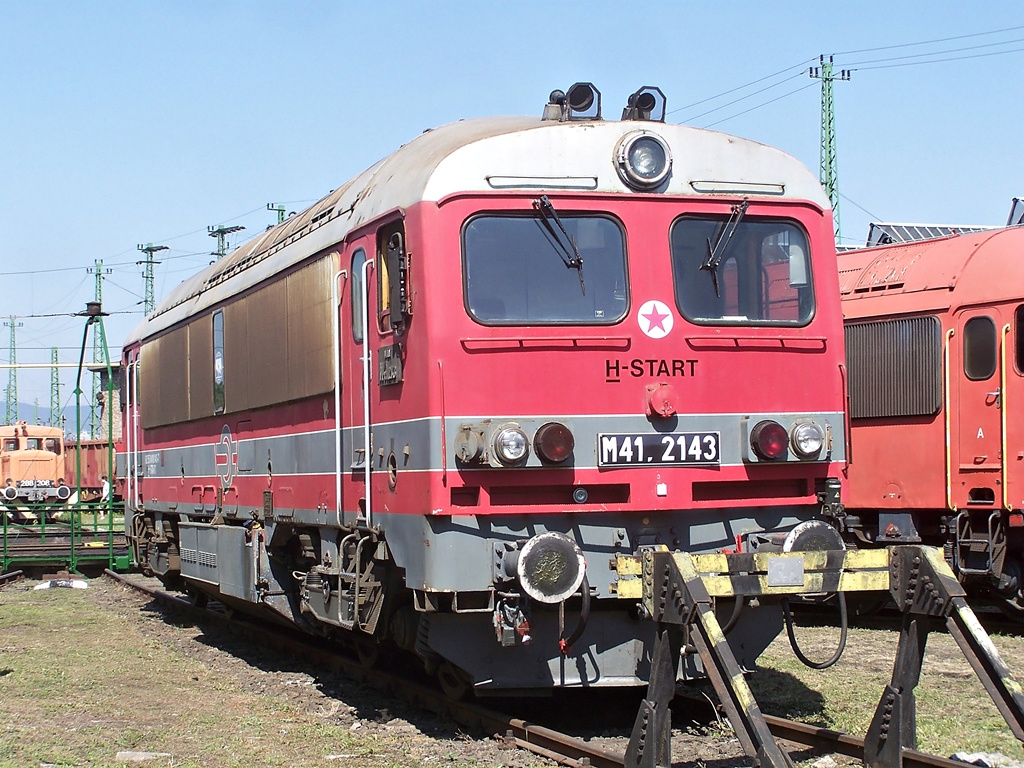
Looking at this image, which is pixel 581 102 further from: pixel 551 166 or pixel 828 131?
pixel 828 131

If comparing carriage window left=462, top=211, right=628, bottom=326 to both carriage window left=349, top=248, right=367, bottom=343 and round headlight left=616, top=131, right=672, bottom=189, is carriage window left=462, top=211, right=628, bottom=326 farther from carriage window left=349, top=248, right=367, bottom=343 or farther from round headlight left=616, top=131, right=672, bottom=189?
carriage window left=349, top=248, right=367, bottom=343

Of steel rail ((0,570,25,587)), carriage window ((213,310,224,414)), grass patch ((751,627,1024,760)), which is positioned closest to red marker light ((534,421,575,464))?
grass patch ((751,627,1024,760))

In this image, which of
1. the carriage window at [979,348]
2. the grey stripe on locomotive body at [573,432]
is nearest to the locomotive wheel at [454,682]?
the grey stripe on locomotive body at [573,432]

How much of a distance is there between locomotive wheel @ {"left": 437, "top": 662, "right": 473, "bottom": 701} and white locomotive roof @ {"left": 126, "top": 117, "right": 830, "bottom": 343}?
9.70 ft

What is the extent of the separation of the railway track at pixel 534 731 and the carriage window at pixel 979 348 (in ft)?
19.6

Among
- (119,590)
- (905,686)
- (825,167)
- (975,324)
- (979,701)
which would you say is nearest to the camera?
(905,686)

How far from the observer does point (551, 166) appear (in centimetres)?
782

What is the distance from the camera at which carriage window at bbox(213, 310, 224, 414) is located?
11.9m

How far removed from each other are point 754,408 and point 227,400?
5.52m

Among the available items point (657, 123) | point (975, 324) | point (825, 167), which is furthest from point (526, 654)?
point (825, 167)

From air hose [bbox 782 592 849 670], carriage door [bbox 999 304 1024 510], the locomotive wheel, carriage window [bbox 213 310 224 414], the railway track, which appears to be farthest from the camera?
carriage door [bbox 999 304 1024 510]

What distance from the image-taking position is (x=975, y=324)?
12.7 m

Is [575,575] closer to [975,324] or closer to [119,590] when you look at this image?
[975,324]

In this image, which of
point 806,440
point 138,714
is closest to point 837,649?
point 806,440
